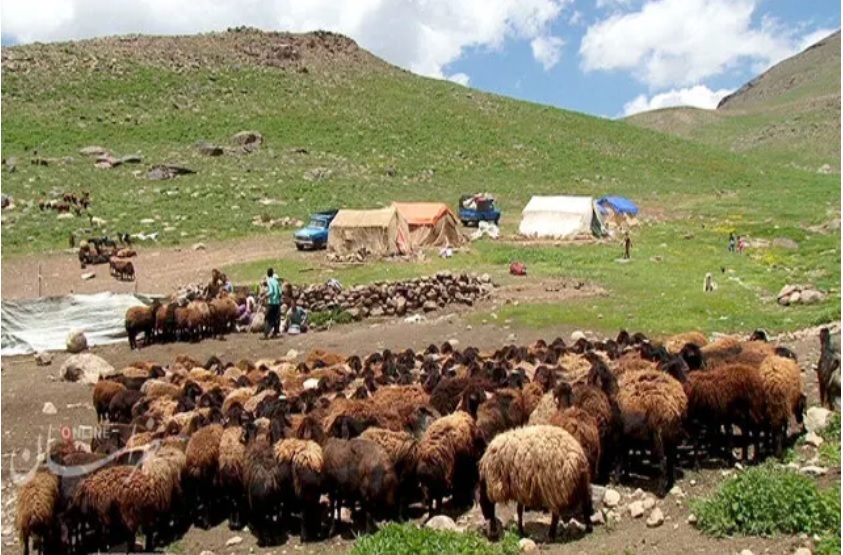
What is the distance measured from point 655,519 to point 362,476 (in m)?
3.17

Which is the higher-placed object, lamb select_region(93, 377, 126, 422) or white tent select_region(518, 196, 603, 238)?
white tent select_region(518, 196, 603, 238)

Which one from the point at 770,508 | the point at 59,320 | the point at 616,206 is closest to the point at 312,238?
the point at 59,320

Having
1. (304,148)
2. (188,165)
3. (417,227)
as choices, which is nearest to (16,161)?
(188,165)

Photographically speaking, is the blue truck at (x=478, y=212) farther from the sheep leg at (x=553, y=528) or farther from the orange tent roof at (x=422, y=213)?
the sheep leg at (x=553, y=528)

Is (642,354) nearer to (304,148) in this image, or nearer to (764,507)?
(764,507)

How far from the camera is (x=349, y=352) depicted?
2020cm

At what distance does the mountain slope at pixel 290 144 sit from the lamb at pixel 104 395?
2427 cm

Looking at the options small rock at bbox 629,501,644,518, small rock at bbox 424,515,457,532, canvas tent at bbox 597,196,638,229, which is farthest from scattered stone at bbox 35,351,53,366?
canvas tent at bbox 597,196,638,229

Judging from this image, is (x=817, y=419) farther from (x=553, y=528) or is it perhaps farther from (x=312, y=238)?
(x=312, y=238)

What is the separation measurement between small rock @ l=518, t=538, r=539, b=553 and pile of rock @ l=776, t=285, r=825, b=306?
16.2 meters

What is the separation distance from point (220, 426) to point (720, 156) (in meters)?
86.7

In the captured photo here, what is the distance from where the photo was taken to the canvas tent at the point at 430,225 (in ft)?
120

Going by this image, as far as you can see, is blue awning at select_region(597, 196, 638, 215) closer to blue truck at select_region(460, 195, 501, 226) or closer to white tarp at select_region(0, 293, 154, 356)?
blue truck at select_region(460, 195, 501, 226)

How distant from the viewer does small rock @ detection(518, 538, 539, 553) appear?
330 inches
